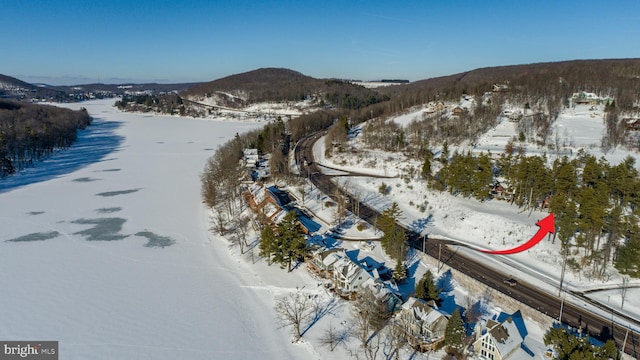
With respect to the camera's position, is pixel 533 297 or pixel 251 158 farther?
pixel 251 158

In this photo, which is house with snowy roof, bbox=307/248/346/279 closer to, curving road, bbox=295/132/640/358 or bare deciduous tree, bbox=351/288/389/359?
bare deciduous tree, bbox=351/288/389/359

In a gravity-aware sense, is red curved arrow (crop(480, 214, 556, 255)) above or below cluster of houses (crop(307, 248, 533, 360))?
above

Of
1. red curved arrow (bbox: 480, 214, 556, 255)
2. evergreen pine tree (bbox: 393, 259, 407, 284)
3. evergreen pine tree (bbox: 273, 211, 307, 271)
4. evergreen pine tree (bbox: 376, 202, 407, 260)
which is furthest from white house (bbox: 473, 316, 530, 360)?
evergreen pine tree (bbox: 273, 211, 307, 271)

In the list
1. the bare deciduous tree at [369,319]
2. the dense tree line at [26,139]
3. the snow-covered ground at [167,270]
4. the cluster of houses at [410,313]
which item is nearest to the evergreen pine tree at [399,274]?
the cluster of houses at [410,313]

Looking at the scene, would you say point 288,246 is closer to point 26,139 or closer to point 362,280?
point 362,280

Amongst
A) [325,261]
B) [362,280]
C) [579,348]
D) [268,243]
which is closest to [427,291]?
[362,280]

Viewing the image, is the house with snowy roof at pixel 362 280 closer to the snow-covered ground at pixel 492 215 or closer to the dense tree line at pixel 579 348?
the dense tree line at pixel 579 348

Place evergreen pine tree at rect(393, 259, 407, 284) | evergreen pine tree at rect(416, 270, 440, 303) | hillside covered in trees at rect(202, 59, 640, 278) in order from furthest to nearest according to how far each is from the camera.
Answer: hillside covered in trees at rect(202, 59, 640, 278) < evergreen pine tree at rect(393, 259, 407, 284) < evergreen pine tree at rect(416, 270, 440, 303)
